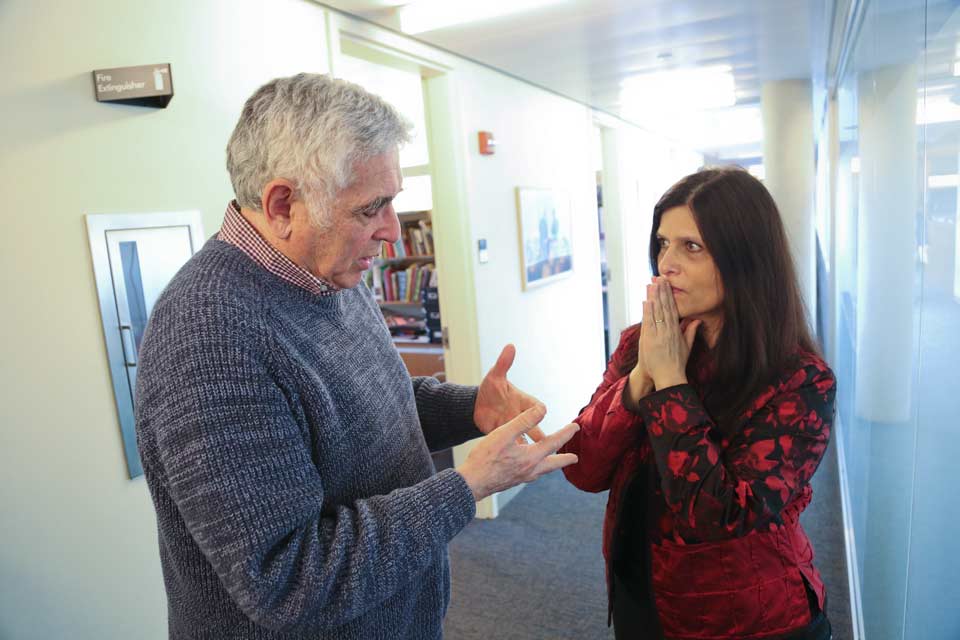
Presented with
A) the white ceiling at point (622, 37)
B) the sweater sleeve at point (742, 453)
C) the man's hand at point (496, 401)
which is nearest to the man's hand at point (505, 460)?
the sweater sleeve at point (742, 453)

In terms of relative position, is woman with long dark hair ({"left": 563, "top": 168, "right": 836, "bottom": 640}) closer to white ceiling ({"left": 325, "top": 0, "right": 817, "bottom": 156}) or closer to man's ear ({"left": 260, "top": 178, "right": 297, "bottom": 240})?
man's ear ({"left": 260, "top": 178, "right": 297, "bottom": 240})

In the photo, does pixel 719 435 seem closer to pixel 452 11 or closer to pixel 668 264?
pixel 668 264

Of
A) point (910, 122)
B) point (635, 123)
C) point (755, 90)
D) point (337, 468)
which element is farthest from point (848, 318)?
point (635, 123)

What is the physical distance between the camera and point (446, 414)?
62.4 inches

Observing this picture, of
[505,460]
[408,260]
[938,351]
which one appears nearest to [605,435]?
[505,460]

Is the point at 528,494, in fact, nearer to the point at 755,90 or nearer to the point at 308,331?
the point at 308,331

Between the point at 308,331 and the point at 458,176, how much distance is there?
2.56 metres

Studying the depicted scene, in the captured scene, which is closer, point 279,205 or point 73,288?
point 279,205

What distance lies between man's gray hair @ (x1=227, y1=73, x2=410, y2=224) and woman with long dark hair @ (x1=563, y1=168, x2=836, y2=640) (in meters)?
0.65

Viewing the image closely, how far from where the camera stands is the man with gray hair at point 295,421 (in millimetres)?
899

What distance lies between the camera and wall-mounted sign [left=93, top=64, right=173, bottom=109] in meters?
1.80

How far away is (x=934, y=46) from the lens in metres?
0.99

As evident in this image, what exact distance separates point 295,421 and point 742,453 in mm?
776

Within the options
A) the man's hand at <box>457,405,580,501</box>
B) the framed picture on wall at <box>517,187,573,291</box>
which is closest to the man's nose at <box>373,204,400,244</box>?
the man's hand at <box>457,405,580,501</box>
